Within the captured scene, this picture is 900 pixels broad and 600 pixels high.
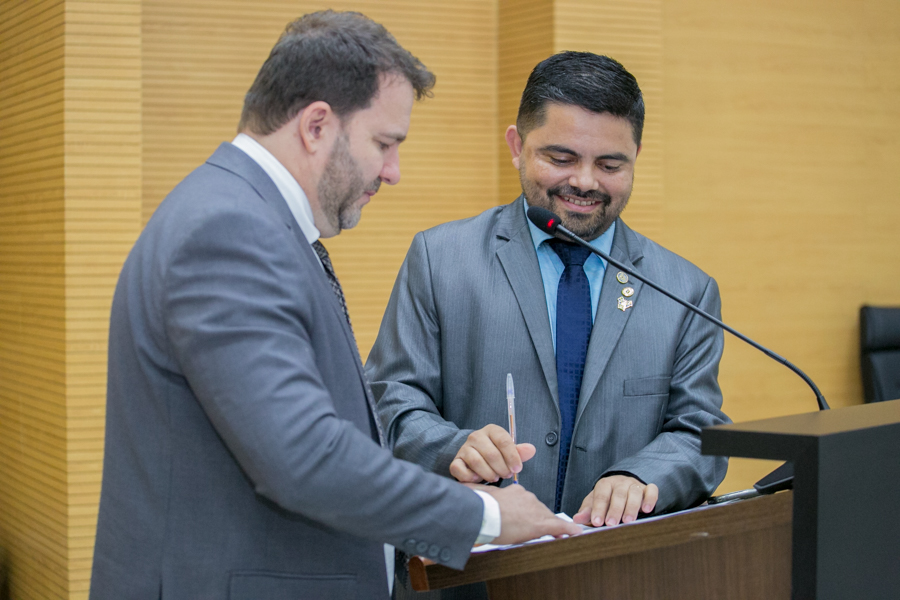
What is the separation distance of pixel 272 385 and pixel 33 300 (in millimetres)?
2648

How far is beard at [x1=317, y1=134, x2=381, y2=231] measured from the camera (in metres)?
1.36

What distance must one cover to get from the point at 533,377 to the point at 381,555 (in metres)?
0.66

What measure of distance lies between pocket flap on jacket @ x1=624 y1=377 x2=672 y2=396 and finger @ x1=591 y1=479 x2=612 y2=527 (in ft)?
1.04

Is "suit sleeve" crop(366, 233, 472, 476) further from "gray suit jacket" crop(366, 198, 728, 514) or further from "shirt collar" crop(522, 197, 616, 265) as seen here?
"shirt collar" crop(522, 197, 616, 265)

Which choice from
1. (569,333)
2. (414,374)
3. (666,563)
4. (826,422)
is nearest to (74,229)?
(414,374)

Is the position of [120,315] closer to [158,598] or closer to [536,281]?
[158,598]

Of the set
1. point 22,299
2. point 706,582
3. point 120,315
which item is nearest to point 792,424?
point 706,582

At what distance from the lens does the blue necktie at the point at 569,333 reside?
6.35 ft

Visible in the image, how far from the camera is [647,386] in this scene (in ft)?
6.46

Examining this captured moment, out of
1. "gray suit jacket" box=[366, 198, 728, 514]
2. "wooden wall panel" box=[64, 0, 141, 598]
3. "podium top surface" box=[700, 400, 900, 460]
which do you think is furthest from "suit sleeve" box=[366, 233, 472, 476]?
"wooden wall panel" box=[64, 0, 141, 598]

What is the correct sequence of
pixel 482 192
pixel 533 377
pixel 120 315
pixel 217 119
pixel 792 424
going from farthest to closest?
pixel 482 192, pixel 217 119, pixel 533 377, pixel 120 315, pixel 792 424

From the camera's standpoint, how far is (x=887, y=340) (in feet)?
15.8

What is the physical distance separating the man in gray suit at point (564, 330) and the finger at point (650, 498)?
176 millimetres

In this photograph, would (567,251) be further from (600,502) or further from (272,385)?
(272,385)
